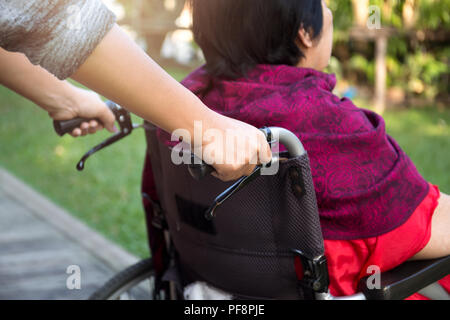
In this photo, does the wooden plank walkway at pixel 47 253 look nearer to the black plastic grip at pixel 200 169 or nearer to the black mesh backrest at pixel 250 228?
the black mesh backrest at pixel 250 228

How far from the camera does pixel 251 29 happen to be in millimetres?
1402

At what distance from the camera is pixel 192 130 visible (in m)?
0.96

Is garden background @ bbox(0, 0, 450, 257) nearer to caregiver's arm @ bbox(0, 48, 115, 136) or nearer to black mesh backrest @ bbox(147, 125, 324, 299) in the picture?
caregiver's arm @ bbox(0, 48, 115, 136)

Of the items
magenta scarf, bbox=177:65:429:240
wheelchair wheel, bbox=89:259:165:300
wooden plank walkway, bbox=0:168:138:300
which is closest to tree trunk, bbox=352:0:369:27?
wooden plank walkway, bbox=0:168:138:300

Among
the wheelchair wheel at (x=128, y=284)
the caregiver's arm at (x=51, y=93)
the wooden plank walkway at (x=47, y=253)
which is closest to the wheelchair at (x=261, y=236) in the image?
the caregiver's arm at (x=51, y=93)

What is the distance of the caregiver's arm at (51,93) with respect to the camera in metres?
1.50

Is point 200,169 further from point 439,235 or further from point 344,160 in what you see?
point 439,235

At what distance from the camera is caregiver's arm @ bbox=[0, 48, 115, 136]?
1.50 meters

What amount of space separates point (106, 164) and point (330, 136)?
14.0ft

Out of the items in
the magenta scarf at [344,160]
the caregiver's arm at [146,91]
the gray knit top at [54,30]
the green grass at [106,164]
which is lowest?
the green grass at [106,164]

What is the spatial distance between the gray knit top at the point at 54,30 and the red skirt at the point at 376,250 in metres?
0.79

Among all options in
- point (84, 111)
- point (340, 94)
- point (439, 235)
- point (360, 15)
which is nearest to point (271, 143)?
point (439, 235)
